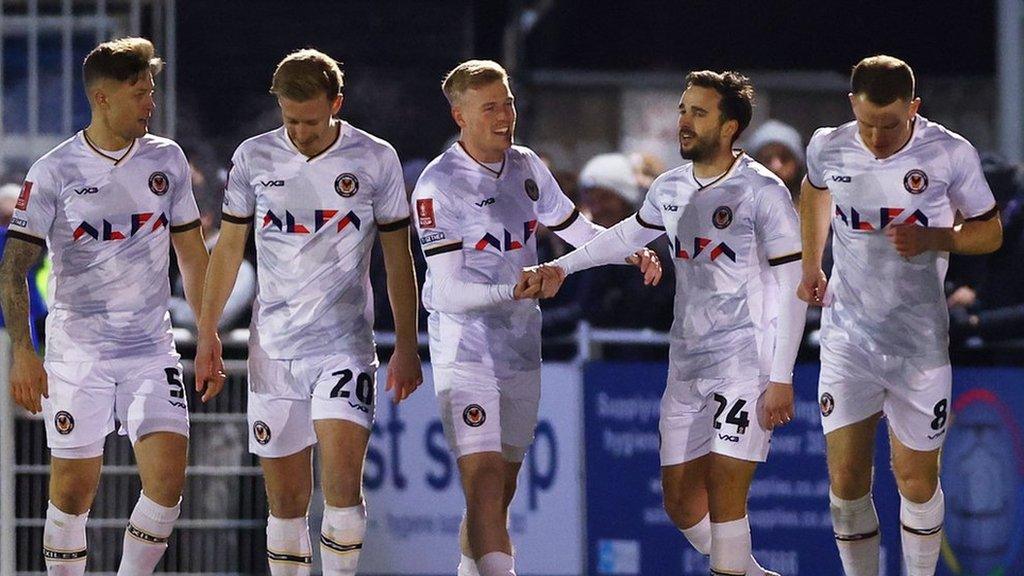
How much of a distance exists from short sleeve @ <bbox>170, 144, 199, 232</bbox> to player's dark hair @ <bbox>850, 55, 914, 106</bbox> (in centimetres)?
279

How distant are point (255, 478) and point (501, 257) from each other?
284 centimetres

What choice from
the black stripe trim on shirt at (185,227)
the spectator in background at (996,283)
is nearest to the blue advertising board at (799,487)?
the spectator in background at (996,283)

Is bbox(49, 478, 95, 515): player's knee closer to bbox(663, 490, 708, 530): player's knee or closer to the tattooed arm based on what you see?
the tattooed arm

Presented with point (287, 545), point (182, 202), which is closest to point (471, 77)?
point (182, 202)

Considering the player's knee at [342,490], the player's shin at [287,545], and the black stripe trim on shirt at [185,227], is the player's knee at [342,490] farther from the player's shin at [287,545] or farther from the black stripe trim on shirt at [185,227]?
the black stripe trim on shirt at [185,227]

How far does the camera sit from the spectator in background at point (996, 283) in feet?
36.8

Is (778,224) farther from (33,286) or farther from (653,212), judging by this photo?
(33,286)

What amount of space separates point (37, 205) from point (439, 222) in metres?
1.65

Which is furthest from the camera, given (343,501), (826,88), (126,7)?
(826,88)

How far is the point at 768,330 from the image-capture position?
875 cm

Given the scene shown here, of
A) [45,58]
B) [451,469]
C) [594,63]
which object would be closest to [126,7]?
[45,58]

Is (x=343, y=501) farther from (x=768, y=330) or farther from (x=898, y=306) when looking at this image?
(x=898, y=306)

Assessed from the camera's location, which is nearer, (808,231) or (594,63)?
(808,231)

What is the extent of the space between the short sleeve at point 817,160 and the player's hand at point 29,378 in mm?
3263
